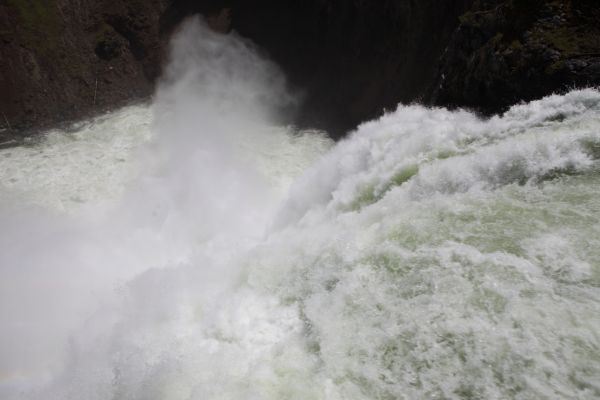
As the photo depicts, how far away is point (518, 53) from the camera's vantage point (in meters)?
6.45

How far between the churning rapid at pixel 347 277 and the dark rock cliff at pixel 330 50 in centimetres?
84

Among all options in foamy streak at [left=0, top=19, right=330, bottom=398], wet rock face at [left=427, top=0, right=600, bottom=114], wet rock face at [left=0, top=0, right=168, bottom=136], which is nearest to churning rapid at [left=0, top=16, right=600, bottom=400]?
foamy streak at [left=0, top=19, right=330, bottom=398]

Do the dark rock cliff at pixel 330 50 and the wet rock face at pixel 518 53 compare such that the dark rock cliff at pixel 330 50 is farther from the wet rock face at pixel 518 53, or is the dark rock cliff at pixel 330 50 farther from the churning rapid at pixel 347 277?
the churning rapid at pixel 347 277

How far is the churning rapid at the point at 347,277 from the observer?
2.98 meters

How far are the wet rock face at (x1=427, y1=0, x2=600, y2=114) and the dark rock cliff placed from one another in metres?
0.02

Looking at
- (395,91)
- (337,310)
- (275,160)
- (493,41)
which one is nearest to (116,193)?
Result: (275,160)

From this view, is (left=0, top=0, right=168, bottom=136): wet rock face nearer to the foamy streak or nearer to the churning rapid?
the foamy streak

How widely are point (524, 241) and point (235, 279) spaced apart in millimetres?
2989

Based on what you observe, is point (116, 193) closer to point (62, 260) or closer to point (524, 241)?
point (62, 260)

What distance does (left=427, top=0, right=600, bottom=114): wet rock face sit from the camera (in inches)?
230

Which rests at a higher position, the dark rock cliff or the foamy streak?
the dark rock cliff

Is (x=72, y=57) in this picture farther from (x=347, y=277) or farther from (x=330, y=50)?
(x=347, y=277)

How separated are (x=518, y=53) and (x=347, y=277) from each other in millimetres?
4744

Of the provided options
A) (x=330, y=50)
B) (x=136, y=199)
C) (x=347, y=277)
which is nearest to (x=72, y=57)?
(x=136, y=199)
